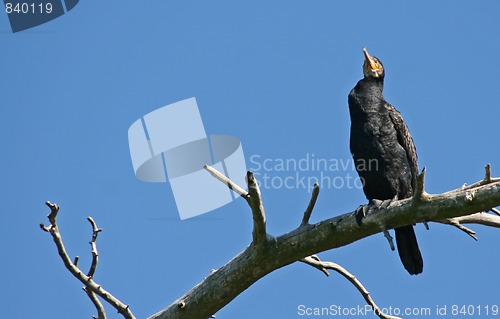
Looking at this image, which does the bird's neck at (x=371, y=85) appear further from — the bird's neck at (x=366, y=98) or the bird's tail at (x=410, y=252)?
the bird's tail at (x=410, y=252)

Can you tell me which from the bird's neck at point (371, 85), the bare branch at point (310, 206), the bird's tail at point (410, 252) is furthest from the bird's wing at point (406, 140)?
the bare branch at point (310, 206)

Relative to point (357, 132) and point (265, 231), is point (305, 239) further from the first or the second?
point (357, 132)

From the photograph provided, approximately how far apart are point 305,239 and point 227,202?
1.73 metres

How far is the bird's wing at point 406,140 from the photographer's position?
212 inches

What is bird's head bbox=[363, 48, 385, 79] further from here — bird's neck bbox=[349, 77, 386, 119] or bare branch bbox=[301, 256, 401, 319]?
bare branch bbox=[301, 256, 401, 319]

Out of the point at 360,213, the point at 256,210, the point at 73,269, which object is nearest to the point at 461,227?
the point at 360,213

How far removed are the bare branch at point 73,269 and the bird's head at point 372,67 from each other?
313 cm

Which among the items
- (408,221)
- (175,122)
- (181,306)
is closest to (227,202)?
(175,122)

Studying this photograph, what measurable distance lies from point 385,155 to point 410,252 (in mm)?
742

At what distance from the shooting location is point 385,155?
5.27 meters

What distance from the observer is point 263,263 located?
3.91 meters

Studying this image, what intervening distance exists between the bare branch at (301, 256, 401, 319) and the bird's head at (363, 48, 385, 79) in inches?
85.5

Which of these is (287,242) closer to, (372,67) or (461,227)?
(461,227)

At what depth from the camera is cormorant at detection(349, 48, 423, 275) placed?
5.13 meters
